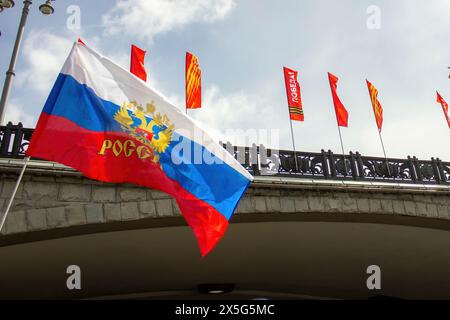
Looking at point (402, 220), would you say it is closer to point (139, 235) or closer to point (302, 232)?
point (302, 232)

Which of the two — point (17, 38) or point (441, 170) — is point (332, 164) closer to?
point (441, 170)

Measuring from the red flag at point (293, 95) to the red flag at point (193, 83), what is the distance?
2.85m

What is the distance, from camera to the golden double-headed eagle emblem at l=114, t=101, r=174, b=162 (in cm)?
508

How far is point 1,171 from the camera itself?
735 cm

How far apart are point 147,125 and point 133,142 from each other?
297 mm

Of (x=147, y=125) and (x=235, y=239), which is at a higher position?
(x=147, y=125)

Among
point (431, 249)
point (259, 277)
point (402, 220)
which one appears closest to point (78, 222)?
point (259, 277)

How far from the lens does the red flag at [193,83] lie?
12.2 metres

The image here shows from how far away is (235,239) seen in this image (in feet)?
33.0

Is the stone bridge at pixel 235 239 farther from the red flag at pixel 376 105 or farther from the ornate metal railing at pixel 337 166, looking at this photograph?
the red flag at pixel 376 105

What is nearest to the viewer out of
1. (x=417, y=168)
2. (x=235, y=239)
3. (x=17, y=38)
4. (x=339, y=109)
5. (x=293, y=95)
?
(x=17, y=38)

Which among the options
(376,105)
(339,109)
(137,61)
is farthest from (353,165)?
(137,61)

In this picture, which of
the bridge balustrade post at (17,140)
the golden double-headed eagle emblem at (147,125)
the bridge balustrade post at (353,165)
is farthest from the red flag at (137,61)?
the golden double-headed eagle emblem at (147,125)
